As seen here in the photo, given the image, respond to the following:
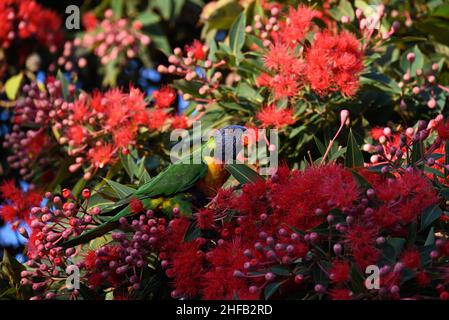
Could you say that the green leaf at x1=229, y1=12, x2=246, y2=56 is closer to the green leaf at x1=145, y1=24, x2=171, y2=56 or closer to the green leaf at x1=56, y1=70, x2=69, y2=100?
the green leaf at x1=56, y1=70, x2=69, y2=100

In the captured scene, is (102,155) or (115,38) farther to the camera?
(115,38)

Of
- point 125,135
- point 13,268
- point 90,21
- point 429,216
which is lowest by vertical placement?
point 13,268

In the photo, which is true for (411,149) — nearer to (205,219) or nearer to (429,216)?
(429,216)

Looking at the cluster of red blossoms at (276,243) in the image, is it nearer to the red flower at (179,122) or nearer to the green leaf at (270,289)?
the green leaf at (270,289)

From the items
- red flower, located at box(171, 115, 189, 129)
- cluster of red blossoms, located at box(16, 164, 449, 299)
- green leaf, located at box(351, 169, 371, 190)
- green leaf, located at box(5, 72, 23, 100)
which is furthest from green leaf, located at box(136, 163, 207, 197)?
green leaf, located at box(5, 72, 23, 100)

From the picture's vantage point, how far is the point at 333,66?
2.98 metres

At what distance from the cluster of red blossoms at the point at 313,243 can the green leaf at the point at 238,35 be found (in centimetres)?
121

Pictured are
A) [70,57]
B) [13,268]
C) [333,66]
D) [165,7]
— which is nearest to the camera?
[13,268]

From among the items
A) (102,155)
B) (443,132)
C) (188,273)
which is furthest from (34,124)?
(443,132)

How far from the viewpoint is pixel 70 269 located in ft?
8.07

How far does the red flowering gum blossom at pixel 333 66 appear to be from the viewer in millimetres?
2971

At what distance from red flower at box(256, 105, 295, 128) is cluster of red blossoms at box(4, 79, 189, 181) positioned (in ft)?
1.43

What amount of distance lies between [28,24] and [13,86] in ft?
1.66
